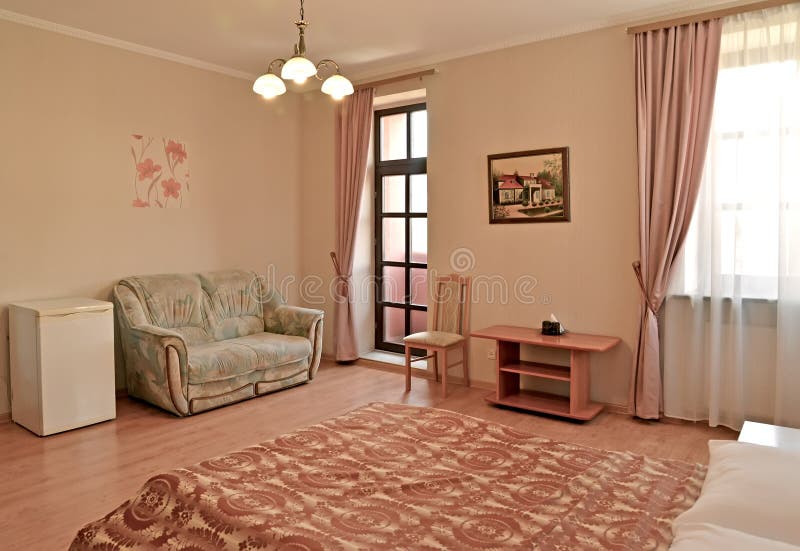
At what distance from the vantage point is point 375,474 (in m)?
1.96

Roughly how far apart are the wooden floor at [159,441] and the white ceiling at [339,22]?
9.67ft

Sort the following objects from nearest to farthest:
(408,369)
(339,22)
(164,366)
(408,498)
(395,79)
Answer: (408,498)
(164,366)
(339,22)
(408,369)
(395,79)

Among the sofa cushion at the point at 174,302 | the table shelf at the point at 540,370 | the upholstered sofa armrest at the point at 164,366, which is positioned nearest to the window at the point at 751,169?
the table shelf at the point at 540,370

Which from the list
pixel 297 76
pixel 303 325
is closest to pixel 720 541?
pixel 297 76

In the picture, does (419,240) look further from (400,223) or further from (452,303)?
(452,303)

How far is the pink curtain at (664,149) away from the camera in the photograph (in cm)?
390

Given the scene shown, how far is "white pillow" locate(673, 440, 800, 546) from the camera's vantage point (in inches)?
55.3

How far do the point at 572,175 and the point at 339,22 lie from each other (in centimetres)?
215

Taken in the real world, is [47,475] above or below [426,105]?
below

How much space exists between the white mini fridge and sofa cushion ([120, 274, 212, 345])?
534 mm

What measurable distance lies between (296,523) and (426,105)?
14.8 feet

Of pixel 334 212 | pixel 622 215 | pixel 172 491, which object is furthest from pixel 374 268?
pixel 172 491

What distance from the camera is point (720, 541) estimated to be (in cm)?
131

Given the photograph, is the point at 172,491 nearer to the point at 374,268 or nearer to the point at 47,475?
the point at 47,475
